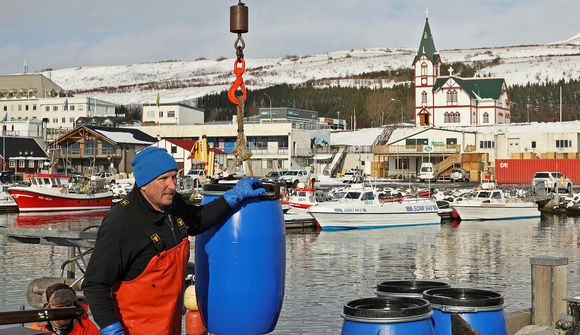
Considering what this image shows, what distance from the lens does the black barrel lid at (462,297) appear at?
7289mm

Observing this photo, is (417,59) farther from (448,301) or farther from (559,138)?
(448,301)

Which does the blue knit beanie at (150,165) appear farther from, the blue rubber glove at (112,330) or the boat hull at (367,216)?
the boat hull at (367,216)

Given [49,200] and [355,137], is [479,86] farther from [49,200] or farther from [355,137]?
[49,200]

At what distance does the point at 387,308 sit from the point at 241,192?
161cm

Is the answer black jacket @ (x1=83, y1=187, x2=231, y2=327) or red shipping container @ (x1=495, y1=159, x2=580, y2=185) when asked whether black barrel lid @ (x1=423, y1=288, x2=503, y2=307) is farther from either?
red shipping container @ (x1=495, y1=159, x2=580, y2=185)

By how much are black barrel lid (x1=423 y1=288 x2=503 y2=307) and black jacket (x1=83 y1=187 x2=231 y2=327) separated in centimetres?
288

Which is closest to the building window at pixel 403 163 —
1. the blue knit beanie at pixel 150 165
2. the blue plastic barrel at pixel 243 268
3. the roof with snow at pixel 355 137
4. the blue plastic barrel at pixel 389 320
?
the roof with snow at pixel 355 137

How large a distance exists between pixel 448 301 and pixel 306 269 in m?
18.6

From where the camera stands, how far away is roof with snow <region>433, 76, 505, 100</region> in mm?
111812

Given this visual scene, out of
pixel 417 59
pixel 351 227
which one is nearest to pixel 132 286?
pixel 351 227

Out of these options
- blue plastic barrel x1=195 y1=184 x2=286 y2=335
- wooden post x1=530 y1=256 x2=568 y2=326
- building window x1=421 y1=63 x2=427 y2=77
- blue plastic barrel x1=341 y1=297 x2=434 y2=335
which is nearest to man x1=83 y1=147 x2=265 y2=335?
blue plastic barrel x1=195 y1=184 x2=286 y2=335

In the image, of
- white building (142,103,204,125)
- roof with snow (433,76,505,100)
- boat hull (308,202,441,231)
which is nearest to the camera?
boat hull (308,202,441,231)

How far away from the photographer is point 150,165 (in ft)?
18.3

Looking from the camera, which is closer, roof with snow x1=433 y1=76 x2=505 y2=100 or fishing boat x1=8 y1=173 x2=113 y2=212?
fishing boat x1=8 y1=173 x2=113 y2=212
